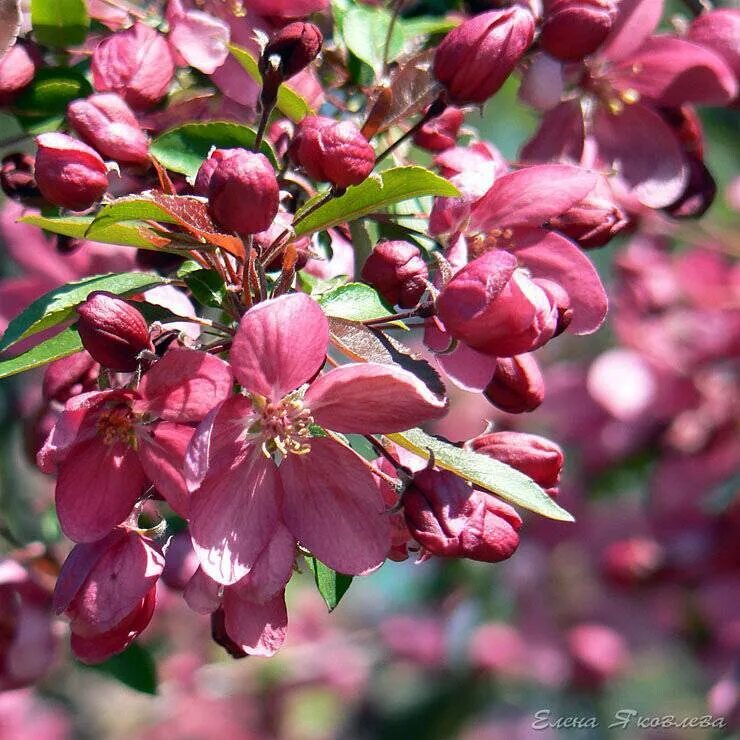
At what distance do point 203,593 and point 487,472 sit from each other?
11.7 inches

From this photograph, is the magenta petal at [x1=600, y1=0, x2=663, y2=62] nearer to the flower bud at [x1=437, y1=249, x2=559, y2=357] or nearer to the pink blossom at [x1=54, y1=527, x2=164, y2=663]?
the flower bud at [x1=437, y1=249, x2=559, y2=357]

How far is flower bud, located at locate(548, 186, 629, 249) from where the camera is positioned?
1.26 metres

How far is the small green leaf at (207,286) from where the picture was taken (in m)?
1.13

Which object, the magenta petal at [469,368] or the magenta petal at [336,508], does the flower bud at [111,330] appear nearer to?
the magenta petal at [336,508]

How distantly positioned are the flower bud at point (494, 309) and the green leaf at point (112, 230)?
0.29 m

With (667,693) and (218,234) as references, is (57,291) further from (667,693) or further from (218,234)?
(667,693)

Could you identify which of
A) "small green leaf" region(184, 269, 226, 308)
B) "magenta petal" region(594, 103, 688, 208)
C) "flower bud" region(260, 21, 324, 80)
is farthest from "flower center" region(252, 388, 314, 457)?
"magenta petal" region(594, 103, 688, 208)

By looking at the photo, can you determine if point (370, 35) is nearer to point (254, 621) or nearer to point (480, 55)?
point (480, 55)

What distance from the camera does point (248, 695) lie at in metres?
4.06

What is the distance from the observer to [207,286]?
114 cm

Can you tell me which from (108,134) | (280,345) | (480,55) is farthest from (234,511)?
(480,55)

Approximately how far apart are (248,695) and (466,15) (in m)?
2.95

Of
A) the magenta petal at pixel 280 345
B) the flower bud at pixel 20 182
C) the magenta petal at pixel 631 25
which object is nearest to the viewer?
the magenta petal at pixel 280 345

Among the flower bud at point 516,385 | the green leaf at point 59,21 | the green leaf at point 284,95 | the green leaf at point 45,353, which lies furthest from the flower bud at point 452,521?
the green leaf at point 59,21
